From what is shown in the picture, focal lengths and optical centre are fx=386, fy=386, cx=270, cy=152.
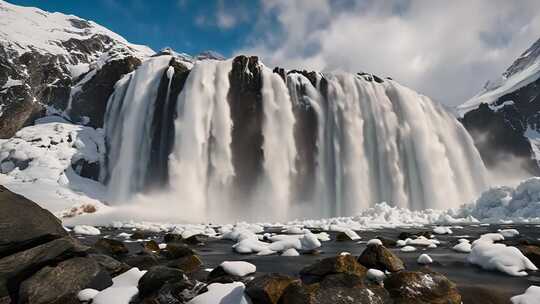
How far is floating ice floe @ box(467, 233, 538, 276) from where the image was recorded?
8.69 m

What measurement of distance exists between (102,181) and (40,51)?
3391cm

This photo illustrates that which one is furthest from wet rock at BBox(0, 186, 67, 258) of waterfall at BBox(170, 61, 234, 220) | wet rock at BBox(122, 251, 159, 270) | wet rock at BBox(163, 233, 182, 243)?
waterfall at BBox(170, 61, 234, 220)

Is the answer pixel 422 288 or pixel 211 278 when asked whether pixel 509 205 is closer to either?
pixel 422 288

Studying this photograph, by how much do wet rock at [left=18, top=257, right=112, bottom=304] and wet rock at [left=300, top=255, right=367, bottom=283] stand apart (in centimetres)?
411

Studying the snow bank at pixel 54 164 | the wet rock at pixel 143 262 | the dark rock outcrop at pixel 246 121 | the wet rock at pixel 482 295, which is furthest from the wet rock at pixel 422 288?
the snow bank at pixel 54 164

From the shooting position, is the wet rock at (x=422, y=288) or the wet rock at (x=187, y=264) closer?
the wet rock at (x=422, y=288)

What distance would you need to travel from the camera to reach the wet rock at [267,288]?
612 cm

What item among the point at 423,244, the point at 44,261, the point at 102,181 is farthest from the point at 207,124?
the point at 44,261

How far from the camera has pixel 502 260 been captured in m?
8.93

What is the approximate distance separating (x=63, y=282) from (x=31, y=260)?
3.46 ft

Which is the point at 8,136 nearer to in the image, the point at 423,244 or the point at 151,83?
the point at 151,83

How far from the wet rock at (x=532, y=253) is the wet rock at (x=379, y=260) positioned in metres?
3.52

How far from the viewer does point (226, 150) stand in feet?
131

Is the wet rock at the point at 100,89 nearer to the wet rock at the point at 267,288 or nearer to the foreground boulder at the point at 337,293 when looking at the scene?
the wet rock at the point at 267,288
